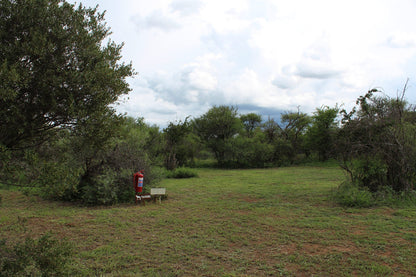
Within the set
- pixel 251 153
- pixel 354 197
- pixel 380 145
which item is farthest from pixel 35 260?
pixel 251 153

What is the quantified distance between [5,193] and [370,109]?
550 inches

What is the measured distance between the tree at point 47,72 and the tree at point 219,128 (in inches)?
965

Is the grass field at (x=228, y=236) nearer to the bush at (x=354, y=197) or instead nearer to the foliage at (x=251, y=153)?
the bush at (x=354, y=197)

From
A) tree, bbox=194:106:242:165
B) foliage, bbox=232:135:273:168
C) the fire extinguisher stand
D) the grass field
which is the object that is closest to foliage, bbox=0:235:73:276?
the grass field

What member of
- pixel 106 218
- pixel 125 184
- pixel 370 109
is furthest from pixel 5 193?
pixel 370 109

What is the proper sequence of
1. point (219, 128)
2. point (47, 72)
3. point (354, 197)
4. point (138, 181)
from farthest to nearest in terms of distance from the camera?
point (219, 128) → point (138, 181) → point (354, 197) → point (47, 72)

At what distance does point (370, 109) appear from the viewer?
9.08m

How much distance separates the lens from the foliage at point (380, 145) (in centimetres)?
821

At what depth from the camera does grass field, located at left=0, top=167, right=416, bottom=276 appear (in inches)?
160

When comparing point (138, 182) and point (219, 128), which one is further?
point (219, 128)

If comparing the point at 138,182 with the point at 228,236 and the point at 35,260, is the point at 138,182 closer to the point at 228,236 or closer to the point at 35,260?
the point at 228,236

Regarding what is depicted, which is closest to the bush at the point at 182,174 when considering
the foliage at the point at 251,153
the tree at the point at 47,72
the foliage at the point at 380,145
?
the foliage at the point at 251,153

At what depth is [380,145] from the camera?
331 inches

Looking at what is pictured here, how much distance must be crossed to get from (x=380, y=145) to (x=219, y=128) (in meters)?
21.7
